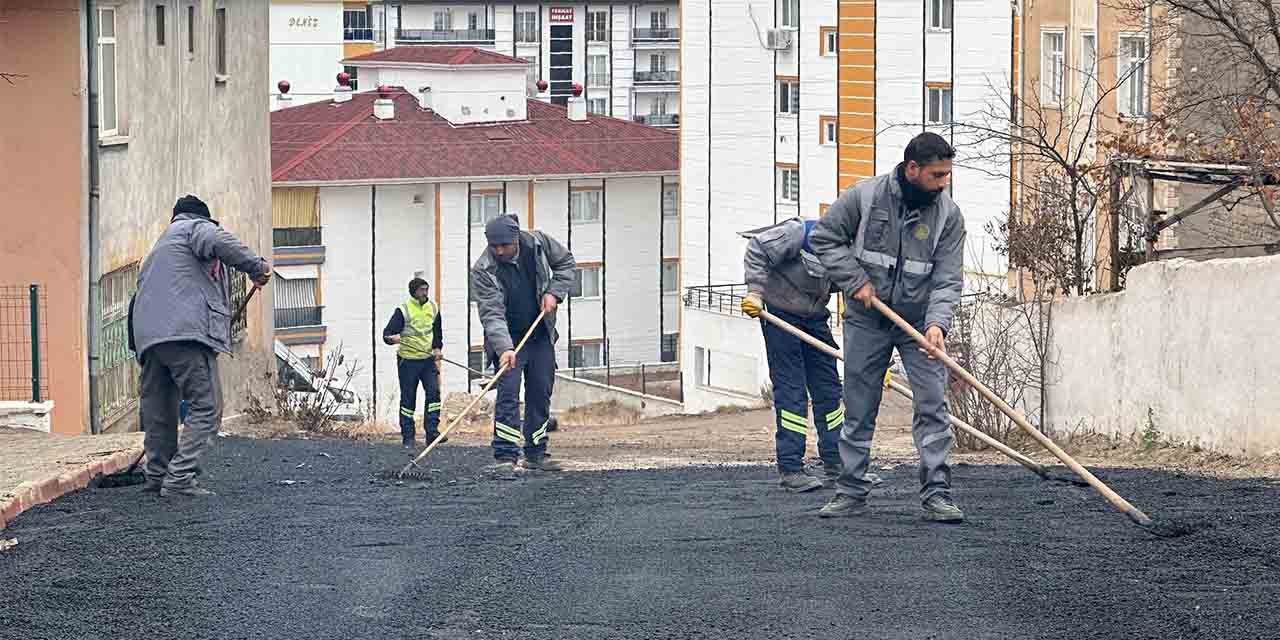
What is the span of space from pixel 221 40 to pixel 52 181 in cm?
909

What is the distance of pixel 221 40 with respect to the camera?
27.7 m

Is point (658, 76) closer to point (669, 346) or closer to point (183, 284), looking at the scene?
point (669, 346)

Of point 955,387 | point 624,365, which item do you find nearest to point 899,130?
point 624,365

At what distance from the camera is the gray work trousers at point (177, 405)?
11.0 m

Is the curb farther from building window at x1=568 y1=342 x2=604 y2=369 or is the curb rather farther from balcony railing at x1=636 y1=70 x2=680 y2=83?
balcony railing at x1=636 y1=70 x2=680 y2=83

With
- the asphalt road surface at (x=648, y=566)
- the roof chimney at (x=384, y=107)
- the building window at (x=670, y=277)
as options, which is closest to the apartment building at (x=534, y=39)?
the roof chimney at (x=384, y=107)

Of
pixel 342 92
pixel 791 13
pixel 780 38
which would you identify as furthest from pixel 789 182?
pixel 342 92

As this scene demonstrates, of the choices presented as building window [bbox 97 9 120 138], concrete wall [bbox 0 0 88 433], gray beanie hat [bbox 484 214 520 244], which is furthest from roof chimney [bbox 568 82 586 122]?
gray beanie hat [bbox 484 214 520 244]

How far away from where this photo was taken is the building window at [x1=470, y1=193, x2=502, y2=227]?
5766 centimetres

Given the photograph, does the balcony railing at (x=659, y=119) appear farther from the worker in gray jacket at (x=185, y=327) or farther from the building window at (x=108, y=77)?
the worker in gray jacket at (x=185, y=327)

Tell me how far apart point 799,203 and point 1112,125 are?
19793mm

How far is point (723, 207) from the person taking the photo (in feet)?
179

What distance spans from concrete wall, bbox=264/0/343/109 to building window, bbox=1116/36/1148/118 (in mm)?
48725

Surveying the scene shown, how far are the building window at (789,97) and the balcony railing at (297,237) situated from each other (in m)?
13.7
